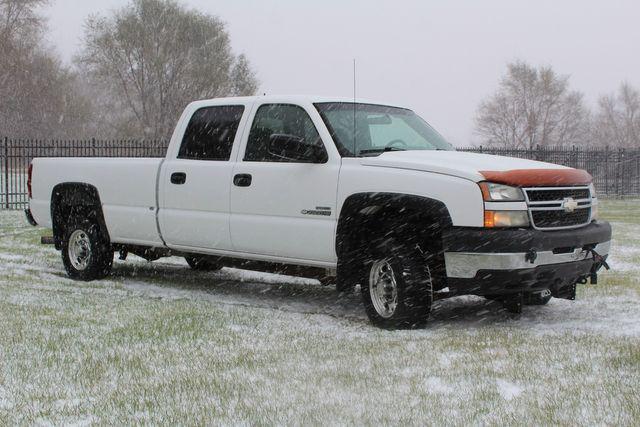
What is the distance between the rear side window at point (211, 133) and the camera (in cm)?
816

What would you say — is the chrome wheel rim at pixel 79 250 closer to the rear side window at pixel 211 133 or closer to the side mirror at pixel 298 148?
the rear side window at pixel 211 133

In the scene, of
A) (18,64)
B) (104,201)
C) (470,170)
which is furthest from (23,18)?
(470,170)

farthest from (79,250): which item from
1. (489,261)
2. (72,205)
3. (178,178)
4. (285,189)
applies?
(489,261)

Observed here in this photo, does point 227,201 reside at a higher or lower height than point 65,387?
higher

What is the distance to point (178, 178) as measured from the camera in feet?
27.5

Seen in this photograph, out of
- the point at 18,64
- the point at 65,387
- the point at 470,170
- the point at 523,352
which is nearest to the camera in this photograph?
the point at 65,387

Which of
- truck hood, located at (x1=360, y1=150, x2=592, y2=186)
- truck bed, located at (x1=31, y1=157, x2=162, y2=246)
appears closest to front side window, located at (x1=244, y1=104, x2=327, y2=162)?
truck hood, located at (x1=360, y1=150, x2=592, y2=186)

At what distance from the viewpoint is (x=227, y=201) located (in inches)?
310

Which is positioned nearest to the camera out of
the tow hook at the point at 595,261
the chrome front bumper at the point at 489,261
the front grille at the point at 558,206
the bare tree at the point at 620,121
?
the chrome front bumper at the point at 489,261

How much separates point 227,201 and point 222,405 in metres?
3.63

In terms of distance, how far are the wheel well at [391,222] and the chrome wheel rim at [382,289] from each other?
218 millimetres

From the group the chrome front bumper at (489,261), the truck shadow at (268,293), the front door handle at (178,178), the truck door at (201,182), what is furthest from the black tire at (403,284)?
the front door handle at (178,178)

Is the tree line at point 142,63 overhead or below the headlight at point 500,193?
overhead

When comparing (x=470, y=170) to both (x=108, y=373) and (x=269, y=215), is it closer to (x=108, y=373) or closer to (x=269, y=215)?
(x=269, y=215)
